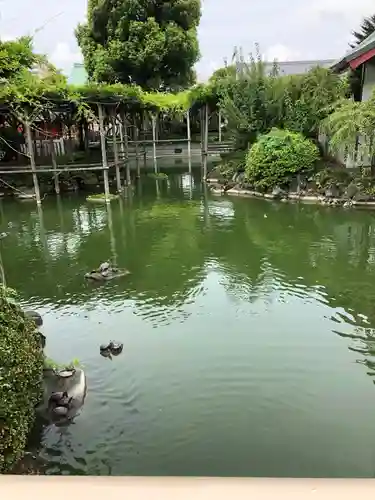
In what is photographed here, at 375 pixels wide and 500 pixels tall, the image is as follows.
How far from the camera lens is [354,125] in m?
13.4

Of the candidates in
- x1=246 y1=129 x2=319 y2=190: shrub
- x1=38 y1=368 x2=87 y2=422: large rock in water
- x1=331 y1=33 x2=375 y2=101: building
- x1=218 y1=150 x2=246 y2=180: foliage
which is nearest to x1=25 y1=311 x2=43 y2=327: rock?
x1=38 y1=368 x2=87 y2=422: large rock in water

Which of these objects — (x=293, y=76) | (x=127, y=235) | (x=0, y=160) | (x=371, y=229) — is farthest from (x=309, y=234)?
(x=0, y=160)

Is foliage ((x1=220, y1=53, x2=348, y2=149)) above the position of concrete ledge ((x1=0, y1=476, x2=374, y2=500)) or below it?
above

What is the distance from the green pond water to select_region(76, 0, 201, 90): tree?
14523 millimetres

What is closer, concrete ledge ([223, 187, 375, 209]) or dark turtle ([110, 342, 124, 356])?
dark turtle ([110, 342, 124, 356])

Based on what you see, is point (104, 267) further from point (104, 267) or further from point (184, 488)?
point (184, 488)

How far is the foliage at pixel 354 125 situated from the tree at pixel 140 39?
506 inches

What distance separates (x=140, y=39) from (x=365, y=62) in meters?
12.6

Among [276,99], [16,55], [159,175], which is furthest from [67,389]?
[159,175]

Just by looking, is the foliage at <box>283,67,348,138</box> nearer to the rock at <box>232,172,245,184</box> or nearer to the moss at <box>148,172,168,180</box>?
the rock at <box>232,172,245,184</box>

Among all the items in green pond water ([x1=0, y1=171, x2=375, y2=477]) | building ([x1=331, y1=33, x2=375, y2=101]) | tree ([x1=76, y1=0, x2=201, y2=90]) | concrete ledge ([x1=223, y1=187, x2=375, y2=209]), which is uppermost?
tree ([x1=76, y1=0, x2=201, y2=90])

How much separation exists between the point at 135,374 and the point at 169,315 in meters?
1.73

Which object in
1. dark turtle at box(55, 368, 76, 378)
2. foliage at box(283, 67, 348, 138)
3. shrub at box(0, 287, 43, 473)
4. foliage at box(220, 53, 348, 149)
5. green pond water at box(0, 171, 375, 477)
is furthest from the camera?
foliage at box(220, 53, 348, 149)

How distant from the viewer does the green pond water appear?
4570 mm
